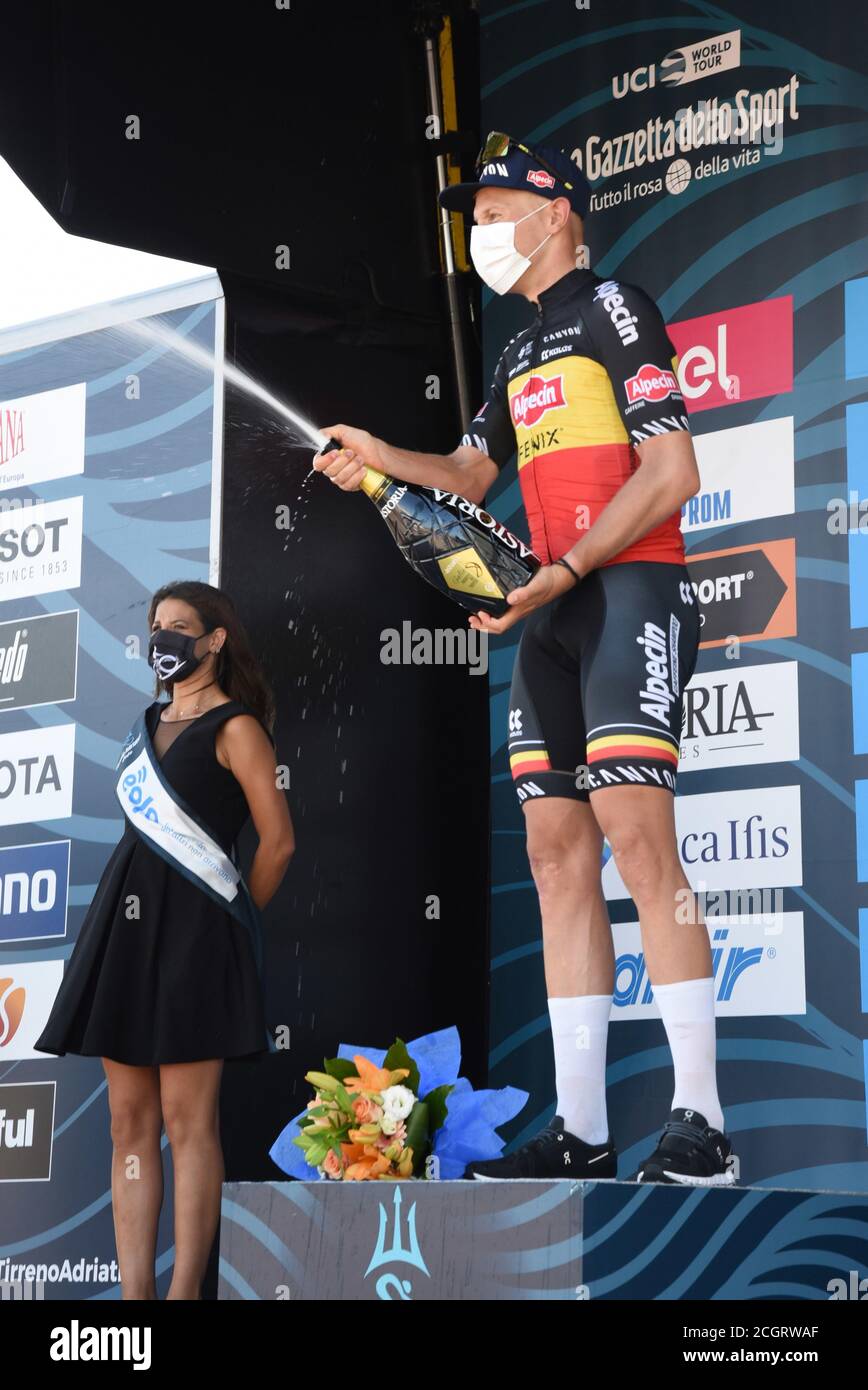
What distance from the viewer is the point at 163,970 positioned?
12.9 ft

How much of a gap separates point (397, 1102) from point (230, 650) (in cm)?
132

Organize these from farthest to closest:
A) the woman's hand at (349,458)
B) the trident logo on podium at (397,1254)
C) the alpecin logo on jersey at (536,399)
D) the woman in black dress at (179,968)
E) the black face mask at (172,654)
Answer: the black face mask at (172,654), the woman in black dress at (179,968), the alpecin logo on jersey at (536,399), the woman's hand at (349,458), the trident logo on podium at (397,1254)

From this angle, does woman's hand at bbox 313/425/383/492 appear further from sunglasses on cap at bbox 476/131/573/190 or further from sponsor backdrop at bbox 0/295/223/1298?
sponsor backdrop at bbox 0/295/223/1298

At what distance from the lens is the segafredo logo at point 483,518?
10.6ft

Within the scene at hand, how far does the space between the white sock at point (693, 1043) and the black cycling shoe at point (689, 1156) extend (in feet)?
0.11

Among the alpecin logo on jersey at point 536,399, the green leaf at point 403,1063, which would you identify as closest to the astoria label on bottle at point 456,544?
the alpecin logo on jersey at point 536,399

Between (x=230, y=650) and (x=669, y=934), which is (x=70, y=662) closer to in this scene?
(x=230, y=650)

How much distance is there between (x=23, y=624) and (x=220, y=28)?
1.64m

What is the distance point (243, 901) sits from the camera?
407cm

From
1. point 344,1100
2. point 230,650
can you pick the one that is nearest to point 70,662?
point 230,650

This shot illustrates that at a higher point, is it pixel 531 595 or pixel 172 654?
pixel 172 654

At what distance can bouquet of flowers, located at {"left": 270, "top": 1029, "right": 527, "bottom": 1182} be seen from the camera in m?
3.29

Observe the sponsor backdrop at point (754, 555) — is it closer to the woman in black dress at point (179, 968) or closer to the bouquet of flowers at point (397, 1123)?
the woman in black dress at point (179, 968)
